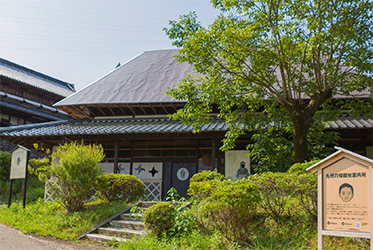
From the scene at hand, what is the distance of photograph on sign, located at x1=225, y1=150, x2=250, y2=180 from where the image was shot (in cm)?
1334

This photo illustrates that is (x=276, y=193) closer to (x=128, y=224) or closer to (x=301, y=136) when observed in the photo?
(x=301, y=136)

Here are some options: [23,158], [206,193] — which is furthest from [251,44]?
[23,158]

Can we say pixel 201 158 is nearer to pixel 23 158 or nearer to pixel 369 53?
pixel 23 158

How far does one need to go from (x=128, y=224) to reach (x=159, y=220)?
4.36 feet

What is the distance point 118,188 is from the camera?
10.5m

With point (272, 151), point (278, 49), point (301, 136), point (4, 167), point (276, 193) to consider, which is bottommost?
point (276, 193)

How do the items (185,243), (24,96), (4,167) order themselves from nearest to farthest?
(185,243), (4,167), (24,96)

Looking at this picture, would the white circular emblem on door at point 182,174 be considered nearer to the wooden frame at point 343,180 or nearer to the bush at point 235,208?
the bush at point 235,208

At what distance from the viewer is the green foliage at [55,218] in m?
8.37

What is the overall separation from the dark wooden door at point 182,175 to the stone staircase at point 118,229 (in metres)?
5.40

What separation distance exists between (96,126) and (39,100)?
44.2ft

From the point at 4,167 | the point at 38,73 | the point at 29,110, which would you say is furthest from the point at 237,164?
the point at 38,73

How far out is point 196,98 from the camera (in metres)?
9.38

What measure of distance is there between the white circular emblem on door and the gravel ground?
706 centimetres
